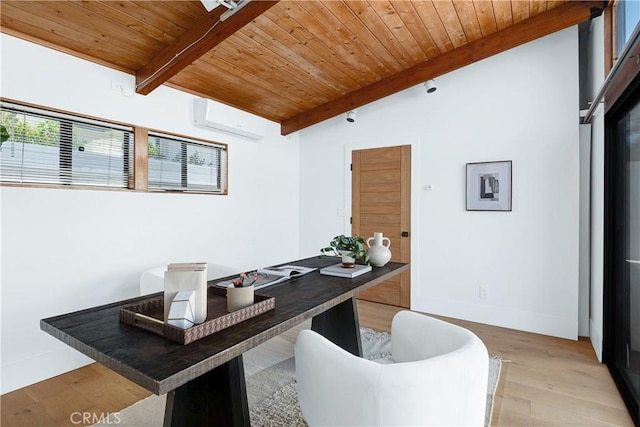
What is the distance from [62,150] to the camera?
249 cm

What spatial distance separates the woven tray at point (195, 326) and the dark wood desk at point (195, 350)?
0.07 feet

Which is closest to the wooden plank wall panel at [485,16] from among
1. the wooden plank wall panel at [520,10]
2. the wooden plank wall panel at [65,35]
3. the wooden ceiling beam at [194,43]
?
the wooden plank wall panel at [520,10]

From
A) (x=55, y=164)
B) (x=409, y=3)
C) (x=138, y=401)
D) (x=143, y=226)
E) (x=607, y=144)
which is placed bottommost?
(x=138, y=401)

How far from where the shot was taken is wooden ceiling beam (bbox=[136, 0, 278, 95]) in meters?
2.21

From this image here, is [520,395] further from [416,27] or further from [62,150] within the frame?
[62,150]

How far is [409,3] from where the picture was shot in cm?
259

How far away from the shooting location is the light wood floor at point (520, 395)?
6.37 feet

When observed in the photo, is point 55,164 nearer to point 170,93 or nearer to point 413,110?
point 170,93

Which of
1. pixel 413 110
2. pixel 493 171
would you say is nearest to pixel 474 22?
pixel 413 110

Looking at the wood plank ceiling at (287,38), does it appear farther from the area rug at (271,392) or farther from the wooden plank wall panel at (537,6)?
the area rug at (271,392)

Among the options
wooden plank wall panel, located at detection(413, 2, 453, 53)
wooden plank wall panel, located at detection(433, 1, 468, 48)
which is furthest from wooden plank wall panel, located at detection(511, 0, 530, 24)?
wooden plank wall panel, located at detection(413, 2, 453, 53)

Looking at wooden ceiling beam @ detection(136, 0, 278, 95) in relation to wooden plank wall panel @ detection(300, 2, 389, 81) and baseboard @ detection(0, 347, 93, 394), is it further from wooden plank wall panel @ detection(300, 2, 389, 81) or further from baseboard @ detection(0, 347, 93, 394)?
baseboard @ detection(0, 347, 93, 394)

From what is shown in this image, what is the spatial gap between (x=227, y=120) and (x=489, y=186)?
2.78m

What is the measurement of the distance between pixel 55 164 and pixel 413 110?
3425 millimetres
